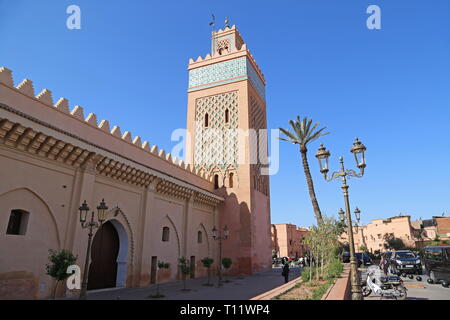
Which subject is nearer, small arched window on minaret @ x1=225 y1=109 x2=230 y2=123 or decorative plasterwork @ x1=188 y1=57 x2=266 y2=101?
small arched window on minaret @ x1=225 y1=109 x2=230 y2=123

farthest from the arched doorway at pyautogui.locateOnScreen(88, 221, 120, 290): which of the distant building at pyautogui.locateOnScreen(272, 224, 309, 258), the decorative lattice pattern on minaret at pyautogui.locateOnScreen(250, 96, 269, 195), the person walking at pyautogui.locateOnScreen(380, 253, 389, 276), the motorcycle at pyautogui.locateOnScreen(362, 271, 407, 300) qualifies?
the distant building at pyautogui.locateOnScreen(272, 224, 309, 258)

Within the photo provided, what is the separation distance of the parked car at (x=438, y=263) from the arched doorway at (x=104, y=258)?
13.2 metres

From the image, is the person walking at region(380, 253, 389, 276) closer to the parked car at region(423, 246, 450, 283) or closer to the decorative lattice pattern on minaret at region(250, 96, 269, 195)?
the parked car at region(423, 246, 450, 283)

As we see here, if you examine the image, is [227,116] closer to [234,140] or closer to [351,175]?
[234,140]

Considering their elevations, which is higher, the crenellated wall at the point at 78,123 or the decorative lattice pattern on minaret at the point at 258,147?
the decorative lattice pattern on minaret at the point at 258,147

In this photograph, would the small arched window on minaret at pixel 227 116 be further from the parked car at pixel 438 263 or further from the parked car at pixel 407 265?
the parked car at pixel 438 263

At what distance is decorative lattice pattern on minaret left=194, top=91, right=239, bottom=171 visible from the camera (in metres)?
21.1

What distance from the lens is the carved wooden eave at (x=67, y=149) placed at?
8164mm

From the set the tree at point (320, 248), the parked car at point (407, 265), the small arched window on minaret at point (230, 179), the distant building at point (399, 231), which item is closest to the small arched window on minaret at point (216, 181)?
the small arched window on minaret at point (230, 179)

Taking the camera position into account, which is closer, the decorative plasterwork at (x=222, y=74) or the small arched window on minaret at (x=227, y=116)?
the small arched window on minaret at (x=227, y=116)

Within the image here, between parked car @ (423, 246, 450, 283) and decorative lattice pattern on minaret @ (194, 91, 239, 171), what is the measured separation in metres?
11.7

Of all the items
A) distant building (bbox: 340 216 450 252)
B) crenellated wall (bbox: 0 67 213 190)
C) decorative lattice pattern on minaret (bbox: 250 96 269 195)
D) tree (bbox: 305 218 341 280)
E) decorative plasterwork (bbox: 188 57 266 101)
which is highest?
decorative plasterwork (bbox: 188 57 266 101)

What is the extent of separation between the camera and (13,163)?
838cm
